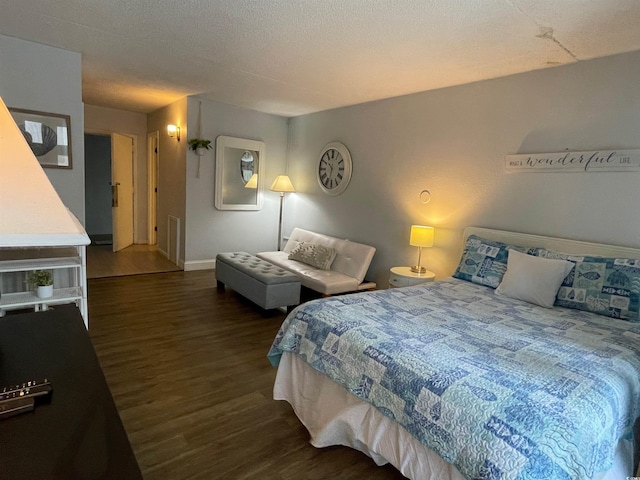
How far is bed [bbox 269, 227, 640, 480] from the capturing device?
4.10 feet

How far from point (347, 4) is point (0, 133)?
2.09 metres

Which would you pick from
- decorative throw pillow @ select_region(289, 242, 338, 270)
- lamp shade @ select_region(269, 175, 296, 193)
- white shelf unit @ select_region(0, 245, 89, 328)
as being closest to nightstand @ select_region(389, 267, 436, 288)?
decorative throw pillow @ select_region(289, 242, 338, 270)

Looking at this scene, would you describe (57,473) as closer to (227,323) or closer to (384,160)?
(227,323)

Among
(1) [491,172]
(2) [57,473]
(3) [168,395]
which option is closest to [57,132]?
(3) [168,395]

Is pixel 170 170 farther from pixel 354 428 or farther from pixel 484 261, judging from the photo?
pixel 354 428

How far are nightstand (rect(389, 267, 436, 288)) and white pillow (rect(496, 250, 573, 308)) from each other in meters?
0.81

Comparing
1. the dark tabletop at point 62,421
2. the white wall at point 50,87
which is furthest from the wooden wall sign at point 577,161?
the white wall at point 50,87

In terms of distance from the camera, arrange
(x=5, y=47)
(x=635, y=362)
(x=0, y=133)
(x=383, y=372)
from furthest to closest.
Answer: (x=5, y=47) < (x=635, y=362) < (x=383, y=372) < (x=0, y=133)

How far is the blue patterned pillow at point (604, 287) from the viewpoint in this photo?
2.31 meters

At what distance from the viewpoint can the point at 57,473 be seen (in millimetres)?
696

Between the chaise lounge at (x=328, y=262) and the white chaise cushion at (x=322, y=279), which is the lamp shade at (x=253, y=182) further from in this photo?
the white chaise cushion at (x=322, y=279)

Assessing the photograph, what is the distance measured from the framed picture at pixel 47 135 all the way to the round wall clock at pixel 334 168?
3.05 metres

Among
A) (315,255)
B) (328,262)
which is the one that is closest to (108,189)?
(315,255)

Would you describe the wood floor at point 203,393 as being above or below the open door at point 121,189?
below
